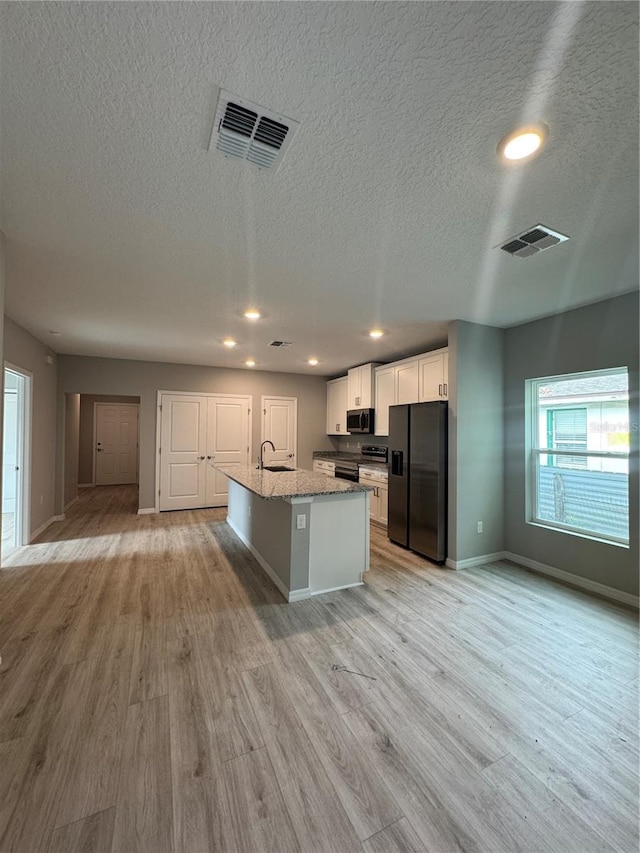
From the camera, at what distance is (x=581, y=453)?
132 inches

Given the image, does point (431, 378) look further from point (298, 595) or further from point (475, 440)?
point (298, 595)

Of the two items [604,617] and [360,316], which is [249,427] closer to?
[360,316]

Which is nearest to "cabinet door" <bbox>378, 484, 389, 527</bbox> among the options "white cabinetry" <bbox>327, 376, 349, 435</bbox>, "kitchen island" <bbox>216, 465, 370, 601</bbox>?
"white cabinetry" <bbox>327, 376, 349, 435</bbox>

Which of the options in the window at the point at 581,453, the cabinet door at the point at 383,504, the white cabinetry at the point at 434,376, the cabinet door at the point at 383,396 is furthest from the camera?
the cabinet door at the point at 383,396

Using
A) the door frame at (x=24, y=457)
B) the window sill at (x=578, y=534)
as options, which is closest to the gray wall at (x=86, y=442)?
the door frame at (x=24, y=457)

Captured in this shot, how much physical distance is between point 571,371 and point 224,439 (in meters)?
5.45

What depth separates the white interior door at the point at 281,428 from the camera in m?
6.86

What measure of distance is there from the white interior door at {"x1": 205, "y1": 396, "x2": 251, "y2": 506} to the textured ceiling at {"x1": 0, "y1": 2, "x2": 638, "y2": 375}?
11.7 feet

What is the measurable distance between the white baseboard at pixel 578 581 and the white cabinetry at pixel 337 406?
137 inches

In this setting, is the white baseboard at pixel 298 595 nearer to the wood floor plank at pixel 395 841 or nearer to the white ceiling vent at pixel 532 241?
the wood floor plank at pixel 395 841

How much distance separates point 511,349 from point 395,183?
2.95 m

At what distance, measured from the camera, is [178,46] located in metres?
1.07

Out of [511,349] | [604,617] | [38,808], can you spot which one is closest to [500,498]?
[604,617]

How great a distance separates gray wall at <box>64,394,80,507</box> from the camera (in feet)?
19.3
